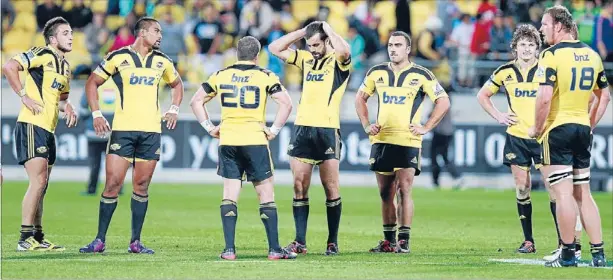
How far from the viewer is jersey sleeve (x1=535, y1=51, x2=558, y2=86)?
452 inches

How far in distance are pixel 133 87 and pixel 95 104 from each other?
0.43m

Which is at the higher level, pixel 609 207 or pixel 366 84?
pixel 366 84

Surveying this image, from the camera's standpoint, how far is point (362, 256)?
12836mm

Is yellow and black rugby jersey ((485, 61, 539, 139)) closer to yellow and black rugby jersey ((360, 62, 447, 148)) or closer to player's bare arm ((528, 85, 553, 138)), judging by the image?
yellow and black rugby jersey ((360, 62, 447, 148))

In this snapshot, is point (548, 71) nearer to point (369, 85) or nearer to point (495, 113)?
point (495, 113)

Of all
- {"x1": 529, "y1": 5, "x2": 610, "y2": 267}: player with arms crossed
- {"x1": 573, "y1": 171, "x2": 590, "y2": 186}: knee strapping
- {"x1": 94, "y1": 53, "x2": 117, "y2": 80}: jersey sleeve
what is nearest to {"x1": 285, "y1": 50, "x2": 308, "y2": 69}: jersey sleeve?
{"x1": 94, "y1": 53, "x2": 117, "y2": 80}: jersey sleeve

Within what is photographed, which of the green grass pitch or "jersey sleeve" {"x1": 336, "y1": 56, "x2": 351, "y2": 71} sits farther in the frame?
"jersey sleeve" {"x1": 336, "y1": 56, "x2": 351, "y2": 71}

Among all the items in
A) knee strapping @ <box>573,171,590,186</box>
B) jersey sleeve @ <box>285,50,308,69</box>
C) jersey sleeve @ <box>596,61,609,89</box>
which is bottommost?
knee strapping @ <box>573,171,590,186</box>

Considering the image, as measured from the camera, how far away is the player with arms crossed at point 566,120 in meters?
11.5

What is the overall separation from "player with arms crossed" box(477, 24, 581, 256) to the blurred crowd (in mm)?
11428

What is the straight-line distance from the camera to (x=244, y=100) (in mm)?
12172

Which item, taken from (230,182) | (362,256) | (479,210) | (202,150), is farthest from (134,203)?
(202,150)

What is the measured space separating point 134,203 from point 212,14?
15.8 metres

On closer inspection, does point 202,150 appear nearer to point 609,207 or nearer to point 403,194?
point 609,207
